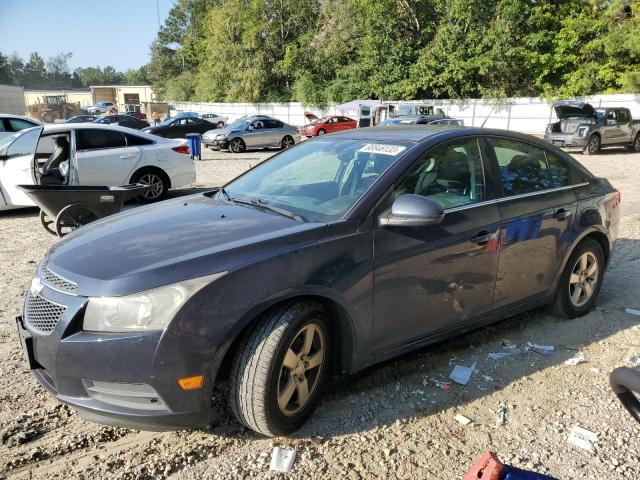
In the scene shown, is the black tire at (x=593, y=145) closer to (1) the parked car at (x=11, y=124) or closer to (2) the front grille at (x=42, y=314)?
(1) the parked car at (x=11, y=124)

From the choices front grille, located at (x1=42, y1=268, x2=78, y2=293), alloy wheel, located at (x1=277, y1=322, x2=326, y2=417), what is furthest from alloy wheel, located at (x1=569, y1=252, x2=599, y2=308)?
front grille, located at (x1=42, y1=268, x2=78, y2=293)

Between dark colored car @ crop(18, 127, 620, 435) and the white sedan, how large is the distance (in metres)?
5.76

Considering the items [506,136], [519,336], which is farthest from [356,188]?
[519,336]

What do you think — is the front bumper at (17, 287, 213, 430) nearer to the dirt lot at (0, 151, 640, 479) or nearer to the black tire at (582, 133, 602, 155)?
the dirt lot at (0, 151, 640, 479)

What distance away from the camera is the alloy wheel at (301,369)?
271cm

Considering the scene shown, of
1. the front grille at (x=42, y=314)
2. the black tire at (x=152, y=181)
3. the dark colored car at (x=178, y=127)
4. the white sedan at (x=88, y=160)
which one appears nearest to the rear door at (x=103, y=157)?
the white sedan at (x=88, y=160)

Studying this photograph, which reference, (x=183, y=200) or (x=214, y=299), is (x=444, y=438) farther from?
(x=183, y=200)

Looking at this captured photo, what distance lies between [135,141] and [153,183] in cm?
83

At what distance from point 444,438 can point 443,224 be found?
125cm

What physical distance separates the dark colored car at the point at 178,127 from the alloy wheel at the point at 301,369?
2480 centimetres

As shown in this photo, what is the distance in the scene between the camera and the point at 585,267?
4398mm

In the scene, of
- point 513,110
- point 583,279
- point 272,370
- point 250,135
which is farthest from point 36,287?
point 513,110

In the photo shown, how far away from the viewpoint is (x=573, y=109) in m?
19.6

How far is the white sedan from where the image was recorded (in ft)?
27.3
